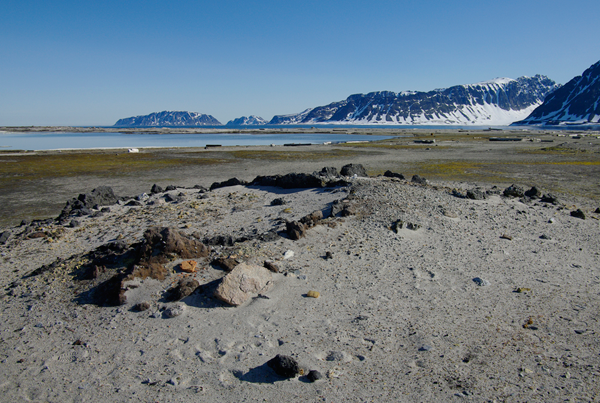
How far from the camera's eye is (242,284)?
20.4ft

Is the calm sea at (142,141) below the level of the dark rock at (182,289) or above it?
above

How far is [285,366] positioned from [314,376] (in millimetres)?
389

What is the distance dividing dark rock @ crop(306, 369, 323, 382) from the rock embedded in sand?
2.00m

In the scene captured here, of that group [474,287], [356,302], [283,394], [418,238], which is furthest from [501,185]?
[283,394]

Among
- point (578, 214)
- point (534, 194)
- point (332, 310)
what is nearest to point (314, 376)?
point (332, 310)

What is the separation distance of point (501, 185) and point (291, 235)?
1509 cm

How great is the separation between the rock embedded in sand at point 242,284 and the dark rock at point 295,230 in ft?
5.85

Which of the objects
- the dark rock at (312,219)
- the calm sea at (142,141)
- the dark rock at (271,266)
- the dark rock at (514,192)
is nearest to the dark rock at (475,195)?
the dark rock at (514,192)

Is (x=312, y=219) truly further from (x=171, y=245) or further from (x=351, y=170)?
(x=351, y=170)

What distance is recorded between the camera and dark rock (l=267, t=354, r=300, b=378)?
450 centimetres

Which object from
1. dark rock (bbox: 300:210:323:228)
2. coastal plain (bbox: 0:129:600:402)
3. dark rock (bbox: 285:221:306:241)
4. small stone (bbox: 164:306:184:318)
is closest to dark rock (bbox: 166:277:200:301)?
coastal plain (bbox: 0:129:600:402)

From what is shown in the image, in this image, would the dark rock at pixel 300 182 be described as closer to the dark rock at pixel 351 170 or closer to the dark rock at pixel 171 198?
the dark rock at pixel 351 170

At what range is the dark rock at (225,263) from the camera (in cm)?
695

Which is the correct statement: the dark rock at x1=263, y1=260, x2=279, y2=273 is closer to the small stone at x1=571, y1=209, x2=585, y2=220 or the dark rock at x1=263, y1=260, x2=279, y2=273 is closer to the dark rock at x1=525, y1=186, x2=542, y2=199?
the small stone at x1=571, y1=209, x2=585, y2=220
